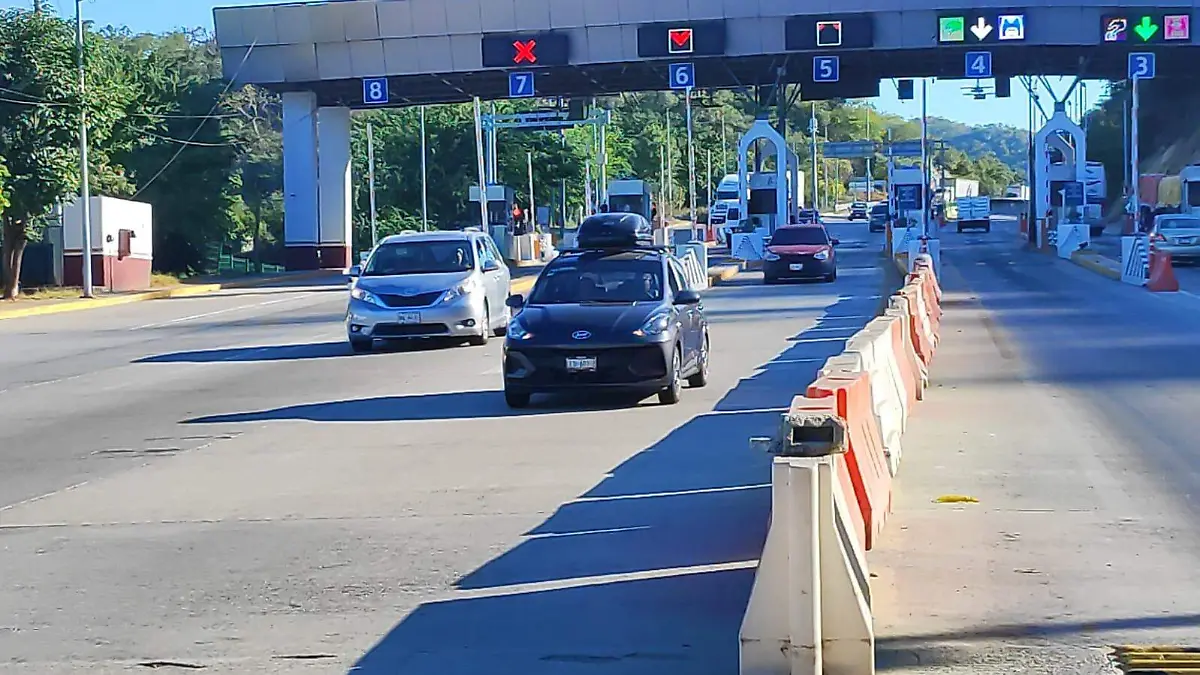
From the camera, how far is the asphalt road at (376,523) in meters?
7.23

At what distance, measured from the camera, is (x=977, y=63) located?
5000 centimetres

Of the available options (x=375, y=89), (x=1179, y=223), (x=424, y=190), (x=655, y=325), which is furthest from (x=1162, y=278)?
(x=424, y=190)

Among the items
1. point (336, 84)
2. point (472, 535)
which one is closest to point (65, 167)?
point (336, 84)

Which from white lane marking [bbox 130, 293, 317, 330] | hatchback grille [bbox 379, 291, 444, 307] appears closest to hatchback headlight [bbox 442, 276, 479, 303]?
hatchback grille [bbox 379, 291, 444, 307]

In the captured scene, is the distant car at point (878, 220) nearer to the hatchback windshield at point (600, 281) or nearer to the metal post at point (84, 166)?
the metal post at point (84, 166)

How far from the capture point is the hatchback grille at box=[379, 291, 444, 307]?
22.7m

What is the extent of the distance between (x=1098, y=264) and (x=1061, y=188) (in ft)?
66.5

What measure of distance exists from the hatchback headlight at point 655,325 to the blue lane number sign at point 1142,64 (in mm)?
37877

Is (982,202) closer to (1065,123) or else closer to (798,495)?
(1065,123)

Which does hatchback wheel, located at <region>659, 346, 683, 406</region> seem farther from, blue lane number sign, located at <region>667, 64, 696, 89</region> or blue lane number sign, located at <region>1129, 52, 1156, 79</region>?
blue lane number sign, located at <region>1129, 52, 1156, 79</region>

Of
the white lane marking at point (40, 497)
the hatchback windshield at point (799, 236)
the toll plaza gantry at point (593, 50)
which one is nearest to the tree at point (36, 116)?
the toll plaza gantry at point (593, 50)

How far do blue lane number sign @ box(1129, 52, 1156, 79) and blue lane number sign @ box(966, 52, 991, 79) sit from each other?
4219mm

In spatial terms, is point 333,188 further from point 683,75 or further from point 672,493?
point 672,493

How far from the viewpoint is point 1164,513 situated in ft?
32.7
